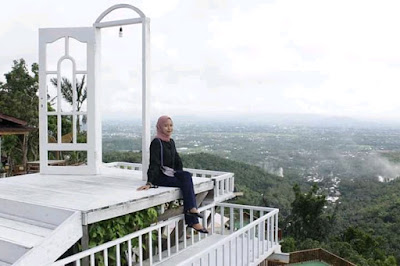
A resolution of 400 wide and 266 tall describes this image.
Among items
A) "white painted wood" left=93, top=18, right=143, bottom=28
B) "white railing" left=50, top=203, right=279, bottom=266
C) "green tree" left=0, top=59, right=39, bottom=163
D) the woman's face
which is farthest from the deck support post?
"green tree" left=0, top=59, right=39, bottom=163

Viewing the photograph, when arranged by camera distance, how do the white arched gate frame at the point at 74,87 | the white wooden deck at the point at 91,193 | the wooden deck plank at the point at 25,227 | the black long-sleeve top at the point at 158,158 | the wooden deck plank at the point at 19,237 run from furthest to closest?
1. the white arched gate frame at the point at 74,87
2. the black long-sleeve top at the point at 158,158
3. the white wooden deck at the point at 91,193
4. the wooden deck plank at the point at 25,227
5. the wooden deck plank at the point at 19,237

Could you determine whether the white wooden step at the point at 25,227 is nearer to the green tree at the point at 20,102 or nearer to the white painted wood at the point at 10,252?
the white painted wood at the point at 10,252

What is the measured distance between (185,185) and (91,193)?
97cm

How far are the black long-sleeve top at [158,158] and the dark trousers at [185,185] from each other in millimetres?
86

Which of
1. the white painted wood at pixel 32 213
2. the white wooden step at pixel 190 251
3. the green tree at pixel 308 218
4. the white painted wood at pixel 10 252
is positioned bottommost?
the green tree at pixel 308 218

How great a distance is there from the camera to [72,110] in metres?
5.79

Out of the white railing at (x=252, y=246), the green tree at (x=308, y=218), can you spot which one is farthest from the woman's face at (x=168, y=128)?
the green tree at (x=308, y=218)

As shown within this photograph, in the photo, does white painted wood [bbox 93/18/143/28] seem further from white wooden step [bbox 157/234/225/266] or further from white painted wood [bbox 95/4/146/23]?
white wooden step [bbox 157/234/225/266]

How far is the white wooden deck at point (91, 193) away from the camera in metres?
3.80

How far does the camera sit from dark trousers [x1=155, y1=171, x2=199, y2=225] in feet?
14.7

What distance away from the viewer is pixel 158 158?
4.59 metres

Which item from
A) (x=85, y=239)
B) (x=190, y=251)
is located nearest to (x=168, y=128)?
(x=190, y=251)

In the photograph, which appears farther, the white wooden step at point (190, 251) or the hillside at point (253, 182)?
the hillside at point (253, 182)

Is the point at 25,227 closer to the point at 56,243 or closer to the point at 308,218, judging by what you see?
the point at 56,243
